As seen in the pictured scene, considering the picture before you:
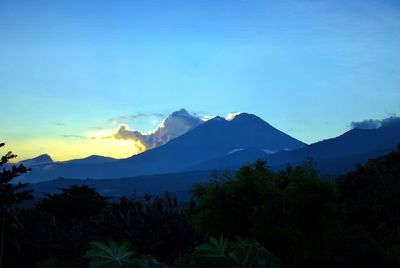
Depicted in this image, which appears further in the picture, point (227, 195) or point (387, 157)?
point (387, 157)

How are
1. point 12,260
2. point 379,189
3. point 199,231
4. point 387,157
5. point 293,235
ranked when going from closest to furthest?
point 293,235, point 199,231, point 12,260, point 379,189, point 387,157

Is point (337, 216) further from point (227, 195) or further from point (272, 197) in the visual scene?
point (227, 195)

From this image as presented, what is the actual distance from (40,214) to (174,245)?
60.0ft

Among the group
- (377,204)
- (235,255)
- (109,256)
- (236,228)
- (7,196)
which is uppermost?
(7,196)

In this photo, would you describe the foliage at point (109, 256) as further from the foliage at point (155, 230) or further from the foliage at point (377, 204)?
the foliage at point (377, 204)

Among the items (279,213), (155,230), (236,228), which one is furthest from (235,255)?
(155,230)

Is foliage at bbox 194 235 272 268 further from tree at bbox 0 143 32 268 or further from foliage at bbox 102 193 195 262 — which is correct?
tree at bbox 0 143 32 268

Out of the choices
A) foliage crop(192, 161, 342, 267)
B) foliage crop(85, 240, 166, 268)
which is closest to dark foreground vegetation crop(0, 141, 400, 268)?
foliage crop(192, 161, 342, 267)

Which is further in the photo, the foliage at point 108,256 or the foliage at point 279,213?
the foliage at point 279,213

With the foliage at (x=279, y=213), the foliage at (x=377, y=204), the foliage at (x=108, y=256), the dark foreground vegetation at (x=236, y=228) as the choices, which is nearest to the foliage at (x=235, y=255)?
the foliage at (x=108, y=256)

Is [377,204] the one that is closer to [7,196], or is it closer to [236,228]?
[236,228]

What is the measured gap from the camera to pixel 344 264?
2622 centimetres

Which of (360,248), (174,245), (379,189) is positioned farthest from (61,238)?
(379,189)

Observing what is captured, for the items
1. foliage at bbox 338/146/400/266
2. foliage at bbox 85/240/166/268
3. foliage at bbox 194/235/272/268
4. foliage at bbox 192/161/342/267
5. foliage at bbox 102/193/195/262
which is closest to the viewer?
foliage at bbox 85/240/166/268
